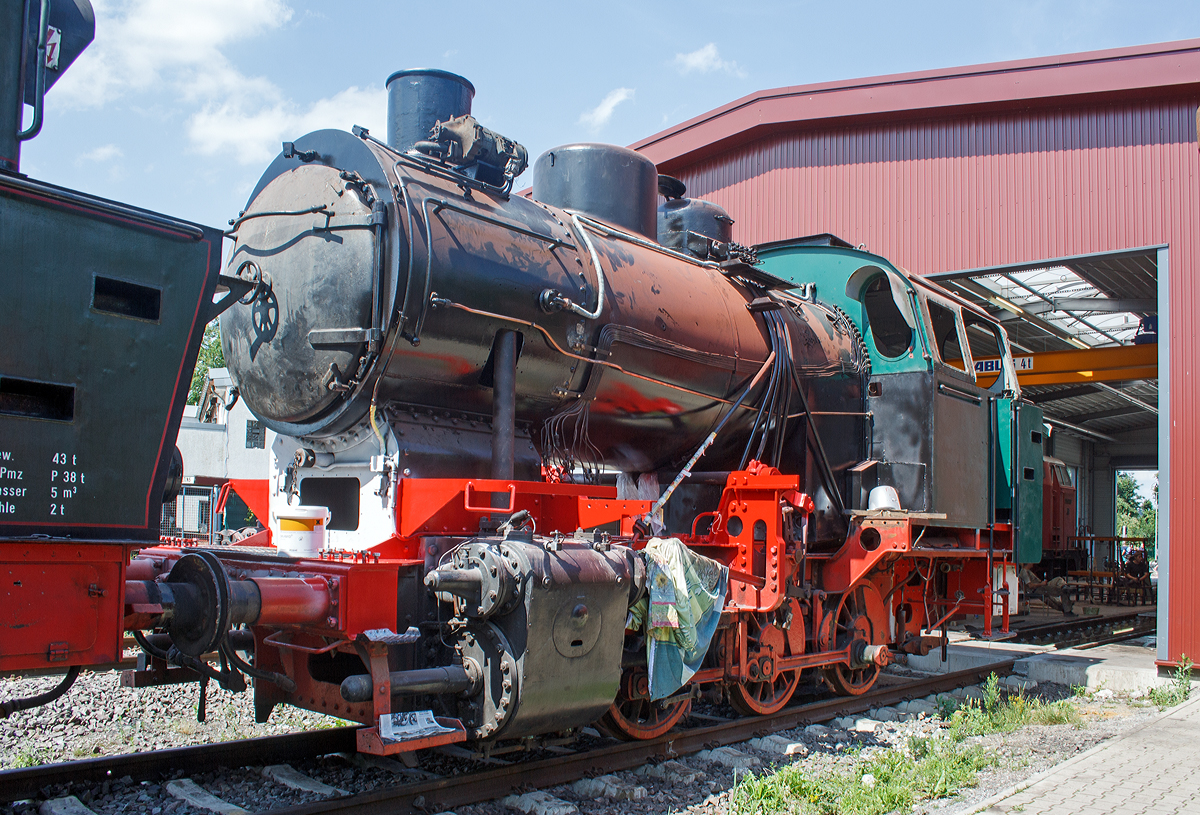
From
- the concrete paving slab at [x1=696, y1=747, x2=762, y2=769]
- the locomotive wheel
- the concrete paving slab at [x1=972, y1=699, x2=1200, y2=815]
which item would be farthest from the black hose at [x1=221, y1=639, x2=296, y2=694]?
the locomotive wheel

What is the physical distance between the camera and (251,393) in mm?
4875

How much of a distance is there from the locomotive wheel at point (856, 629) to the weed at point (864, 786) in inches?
57.1

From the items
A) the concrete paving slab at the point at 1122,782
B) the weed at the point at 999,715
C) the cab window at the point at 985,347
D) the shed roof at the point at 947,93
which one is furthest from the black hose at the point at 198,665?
the shed roof at the point at 947,93

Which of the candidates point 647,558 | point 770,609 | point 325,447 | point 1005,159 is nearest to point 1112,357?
point 1005,159

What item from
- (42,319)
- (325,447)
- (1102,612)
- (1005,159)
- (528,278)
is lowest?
(1102,612)

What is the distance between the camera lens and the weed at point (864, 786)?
4.48m

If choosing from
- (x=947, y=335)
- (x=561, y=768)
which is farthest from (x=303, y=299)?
(x=947, y=335)

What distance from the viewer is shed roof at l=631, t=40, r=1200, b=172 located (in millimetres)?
9328

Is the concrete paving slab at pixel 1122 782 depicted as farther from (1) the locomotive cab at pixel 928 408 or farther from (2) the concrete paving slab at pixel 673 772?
(1) the locomotive cab at pixel 928 408

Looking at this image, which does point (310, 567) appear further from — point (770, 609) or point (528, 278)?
point (770, 609)

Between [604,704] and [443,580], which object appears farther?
[604,704]

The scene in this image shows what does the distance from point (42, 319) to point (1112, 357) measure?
15.4 m

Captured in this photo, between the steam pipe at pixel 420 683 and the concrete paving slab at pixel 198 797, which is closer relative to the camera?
the steam pipe at pixel 420 683

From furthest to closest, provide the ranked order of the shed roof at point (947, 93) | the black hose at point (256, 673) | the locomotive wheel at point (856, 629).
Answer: the shed roof at point (947, 93) → the locomotive wheel at point (856, 629) → the black hose at point (256, 673)
